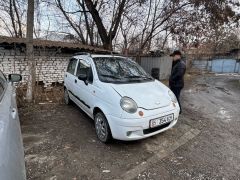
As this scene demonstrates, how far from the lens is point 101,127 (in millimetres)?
3697

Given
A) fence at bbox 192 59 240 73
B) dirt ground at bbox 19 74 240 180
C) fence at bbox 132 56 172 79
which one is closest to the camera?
dirt ground at bbox 19 74 240 180

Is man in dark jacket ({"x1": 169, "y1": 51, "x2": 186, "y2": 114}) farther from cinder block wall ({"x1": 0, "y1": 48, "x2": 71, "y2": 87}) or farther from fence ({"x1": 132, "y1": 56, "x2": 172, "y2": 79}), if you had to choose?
fence ({"x1": 132, "y1": 56, "x2": 172, "y2": 79})

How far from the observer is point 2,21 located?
643 inches

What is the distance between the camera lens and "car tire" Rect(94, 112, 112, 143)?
3508mm

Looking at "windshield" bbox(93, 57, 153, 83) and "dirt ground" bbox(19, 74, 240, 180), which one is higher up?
"windshield" bbox(93, 57, 153, 83)

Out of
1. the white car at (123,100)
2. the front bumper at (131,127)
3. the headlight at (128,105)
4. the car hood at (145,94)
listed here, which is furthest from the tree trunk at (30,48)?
the headlight at (128,105)

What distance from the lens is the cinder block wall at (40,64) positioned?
26.6ft

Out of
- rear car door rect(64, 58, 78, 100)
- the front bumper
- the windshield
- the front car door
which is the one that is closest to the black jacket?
the windshield

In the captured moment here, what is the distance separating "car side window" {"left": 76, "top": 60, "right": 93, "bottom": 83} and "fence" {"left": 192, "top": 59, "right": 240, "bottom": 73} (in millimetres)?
23182

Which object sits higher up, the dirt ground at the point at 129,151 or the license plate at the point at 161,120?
the license plate at the point at 161,120

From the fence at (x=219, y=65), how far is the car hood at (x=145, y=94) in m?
23.5

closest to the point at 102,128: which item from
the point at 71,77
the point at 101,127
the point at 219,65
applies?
the point at 101,127

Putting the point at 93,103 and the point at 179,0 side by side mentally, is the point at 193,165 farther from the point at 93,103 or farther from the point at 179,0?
the point at 179,0

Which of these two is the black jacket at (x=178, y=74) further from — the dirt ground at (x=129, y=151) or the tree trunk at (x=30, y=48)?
the tree trunk at (x=30, y=48)
